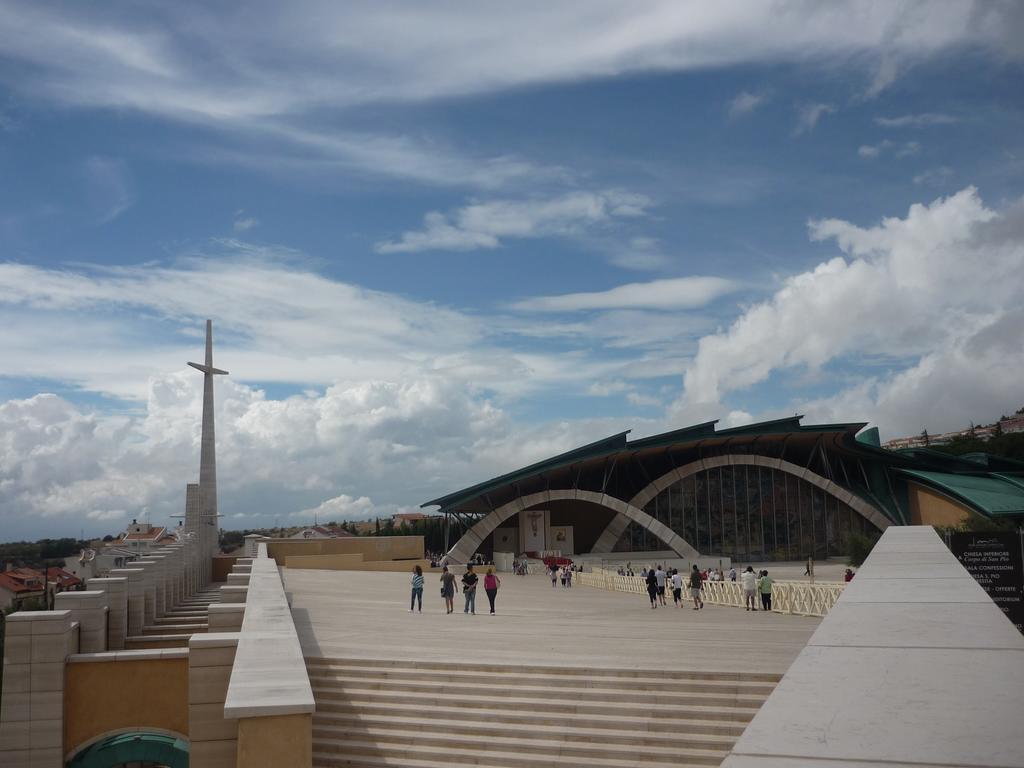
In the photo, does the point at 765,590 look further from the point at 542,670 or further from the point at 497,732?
the point at 497,732

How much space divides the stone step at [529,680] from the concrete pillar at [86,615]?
361 cm

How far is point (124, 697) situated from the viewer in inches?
507

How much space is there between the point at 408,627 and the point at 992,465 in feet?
194

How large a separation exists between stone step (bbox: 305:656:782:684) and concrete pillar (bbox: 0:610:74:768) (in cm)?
346

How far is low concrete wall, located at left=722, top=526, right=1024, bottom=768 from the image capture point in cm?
315

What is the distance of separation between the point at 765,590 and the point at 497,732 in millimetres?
14212

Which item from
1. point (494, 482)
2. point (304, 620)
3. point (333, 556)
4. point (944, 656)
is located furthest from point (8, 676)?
point (494, 482)

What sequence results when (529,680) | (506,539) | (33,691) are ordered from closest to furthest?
(33,691)
(529,680)
(506,539)

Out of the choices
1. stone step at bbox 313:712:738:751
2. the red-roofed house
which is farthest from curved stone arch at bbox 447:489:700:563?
stone step at bbox 313:712:738:751

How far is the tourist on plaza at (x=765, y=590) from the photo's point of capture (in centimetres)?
2398

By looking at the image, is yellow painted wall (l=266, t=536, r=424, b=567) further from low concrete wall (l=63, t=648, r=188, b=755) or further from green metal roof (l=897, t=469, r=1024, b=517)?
low concrete wall (l=63, t=648, r=188, b=755)

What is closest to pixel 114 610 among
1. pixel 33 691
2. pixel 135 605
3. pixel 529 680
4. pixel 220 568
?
pixel 135 605

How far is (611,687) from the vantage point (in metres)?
12.6

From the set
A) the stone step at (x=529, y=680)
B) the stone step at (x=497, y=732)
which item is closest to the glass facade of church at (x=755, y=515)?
the stone step at (x=529, y=680)
